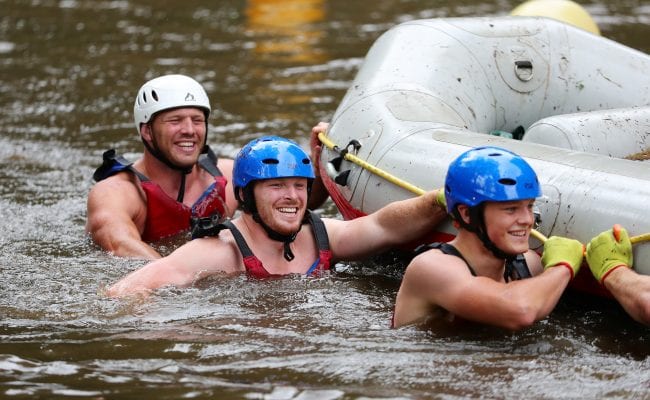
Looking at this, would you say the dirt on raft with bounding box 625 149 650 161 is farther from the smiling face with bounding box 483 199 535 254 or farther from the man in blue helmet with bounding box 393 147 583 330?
the smiling face with bounding box 483 199 535 254

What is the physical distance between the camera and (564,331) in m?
5.83

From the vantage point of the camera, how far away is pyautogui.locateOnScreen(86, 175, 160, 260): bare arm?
7250 millimetres

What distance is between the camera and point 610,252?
216 inches

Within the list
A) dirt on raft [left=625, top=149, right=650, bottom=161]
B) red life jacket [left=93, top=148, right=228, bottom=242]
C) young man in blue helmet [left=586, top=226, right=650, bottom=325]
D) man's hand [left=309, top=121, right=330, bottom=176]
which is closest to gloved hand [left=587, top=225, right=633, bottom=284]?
young man in blue helmet [left=586, top=226, right=650, bottom=325]

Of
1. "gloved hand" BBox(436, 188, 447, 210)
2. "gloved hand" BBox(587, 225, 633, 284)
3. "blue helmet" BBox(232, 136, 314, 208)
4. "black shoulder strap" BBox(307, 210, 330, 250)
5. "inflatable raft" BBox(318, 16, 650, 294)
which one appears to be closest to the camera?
"gloved hand" BBox(587, 225, 633, 284)

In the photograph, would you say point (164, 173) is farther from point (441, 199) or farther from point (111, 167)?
point (441, 199)

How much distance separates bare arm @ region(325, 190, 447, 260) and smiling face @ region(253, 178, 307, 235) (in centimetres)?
33

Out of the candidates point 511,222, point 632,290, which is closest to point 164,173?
point 511,222

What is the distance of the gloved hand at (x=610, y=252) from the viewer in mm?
5480

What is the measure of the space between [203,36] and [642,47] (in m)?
5.40

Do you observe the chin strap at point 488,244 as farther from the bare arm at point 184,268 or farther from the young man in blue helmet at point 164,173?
the young man in blue helmet at point 164,173

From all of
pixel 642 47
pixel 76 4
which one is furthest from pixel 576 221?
→ pixel 76 4

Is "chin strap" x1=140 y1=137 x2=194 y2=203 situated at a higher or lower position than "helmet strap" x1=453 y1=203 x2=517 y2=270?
higher

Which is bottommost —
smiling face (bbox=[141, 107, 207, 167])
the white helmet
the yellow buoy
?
smiling face (bbox=[141, 107, 207, 167])
